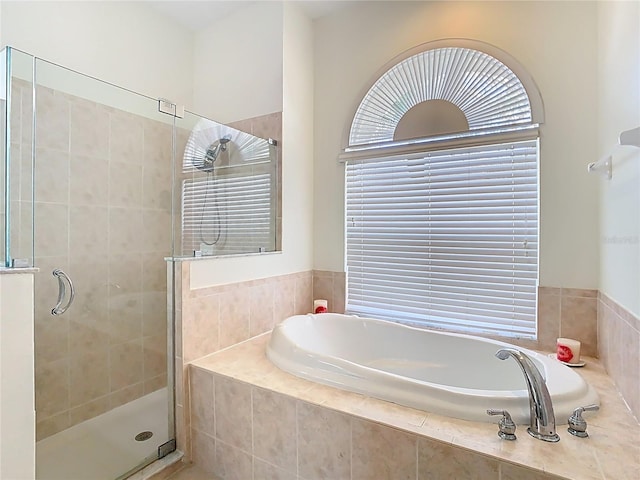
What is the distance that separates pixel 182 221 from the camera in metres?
2.13

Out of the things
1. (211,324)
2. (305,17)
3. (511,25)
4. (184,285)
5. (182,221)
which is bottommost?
(211,324)

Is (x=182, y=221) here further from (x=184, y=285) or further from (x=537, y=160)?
(x=537, y=160)

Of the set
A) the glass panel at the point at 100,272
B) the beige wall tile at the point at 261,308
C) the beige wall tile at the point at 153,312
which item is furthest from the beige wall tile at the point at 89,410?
the beige wall tile at the point at 261,308

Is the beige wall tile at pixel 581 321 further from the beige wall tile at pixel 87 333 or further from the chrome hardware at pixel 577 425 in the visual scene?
the beige wall tile at pixel 87 333

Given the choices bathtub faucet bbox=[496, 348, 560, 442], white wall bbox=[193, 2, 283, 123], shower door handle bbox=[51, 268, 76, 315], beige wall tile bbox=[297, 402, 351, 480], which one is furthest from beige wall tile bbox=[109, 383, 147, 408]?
bathtub faucet bbox=[496, 348, 560, 442]

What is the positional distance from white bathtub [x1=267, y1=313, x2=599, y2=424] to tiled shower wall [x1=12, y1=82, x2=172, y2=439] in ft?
2.90

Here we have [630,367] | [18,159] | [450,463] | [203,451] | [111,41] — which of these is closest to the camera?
[450,463]

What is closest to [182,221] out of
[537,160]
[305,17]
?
[305,17]

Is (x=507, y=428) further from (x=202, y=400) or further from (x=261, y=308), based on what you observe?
(x=261, y=308)

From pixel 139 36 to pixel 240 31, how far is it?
74cm

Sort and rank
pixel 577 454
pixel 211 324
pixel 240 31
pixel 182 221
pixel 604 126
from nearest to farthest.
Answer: pixel 577 454, pixel 604 126, pixel 211 324, pixel 182 221, pixel 240 31

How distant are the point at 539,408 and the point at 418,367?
95 cm

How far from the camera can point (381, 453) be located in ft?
3.99

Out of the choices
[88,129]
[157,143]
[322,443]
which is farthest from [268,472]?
[88,129]
